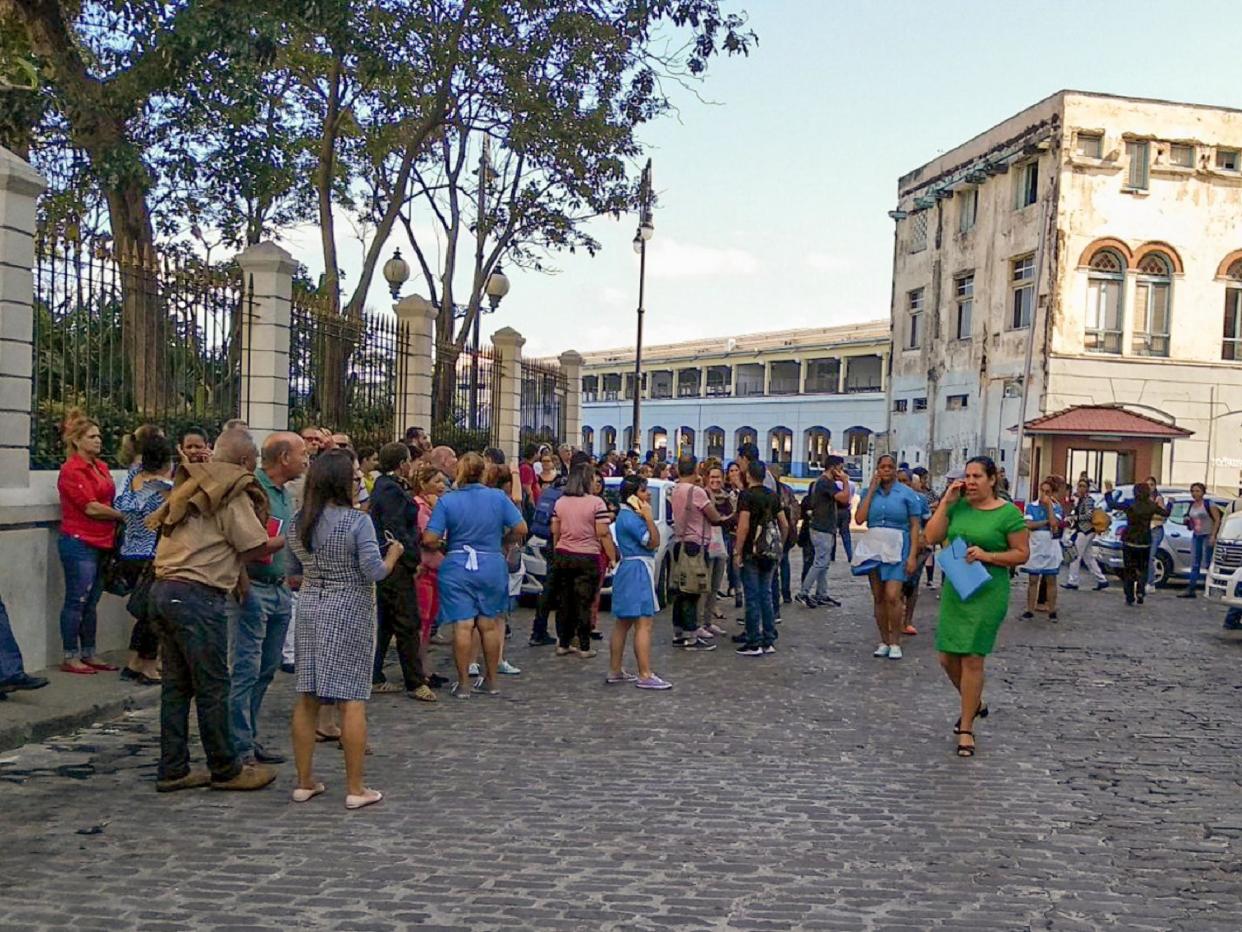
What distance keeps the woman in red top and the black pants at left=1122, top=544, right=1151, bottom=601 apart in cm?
1324

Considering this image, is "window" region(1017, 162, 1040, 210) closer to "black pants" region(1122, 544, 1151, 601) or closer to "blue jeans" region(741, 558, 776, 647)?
"black pants" region(1122, 544, 1151, 601)

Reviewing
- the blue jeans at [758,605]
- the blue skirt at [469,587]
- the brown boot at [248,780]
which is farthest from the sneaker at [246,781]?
the blue jeans at [758,605]

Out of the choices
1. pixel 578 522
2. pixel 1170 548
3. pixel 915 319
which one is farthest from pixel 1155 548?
pixel 915 319

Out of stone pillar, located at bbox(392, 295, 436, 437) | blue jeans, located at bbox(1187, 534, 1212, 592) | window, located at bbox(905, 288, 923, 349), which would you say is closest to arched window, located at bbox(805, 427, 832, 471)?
window, located at bbox(905, 288, 923, 349)

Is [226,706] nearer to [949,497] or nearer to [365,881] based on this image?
[365,881]

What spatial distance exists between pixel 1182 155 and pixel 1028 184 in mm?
3614

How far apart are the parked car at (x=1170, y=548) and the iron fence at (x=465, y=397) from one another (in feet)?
33.1

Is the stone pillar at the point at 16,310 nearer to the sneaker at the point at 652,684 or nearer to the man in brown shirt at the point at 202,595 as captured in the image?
the man in brown shirt at the point at 202,595

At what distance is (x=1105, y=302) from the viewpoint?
101 feet

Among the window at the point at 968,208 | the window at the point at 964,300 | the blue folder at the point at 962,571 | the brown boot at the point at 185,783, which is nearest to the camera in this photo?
the brown boot at the point at 185,783

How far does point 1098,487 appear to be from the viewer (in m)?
30.8

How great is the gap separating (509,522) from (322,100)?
50.2 ft

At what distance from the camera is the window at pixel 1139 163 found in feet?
101

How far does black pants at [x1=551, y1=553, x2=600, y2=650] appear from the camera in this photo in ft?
34.8
